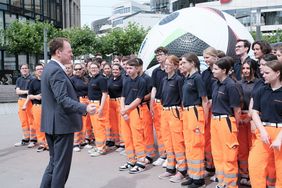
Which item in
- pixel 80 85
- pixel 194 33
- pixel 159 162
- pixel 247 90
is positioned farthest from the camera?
pixel 80 85

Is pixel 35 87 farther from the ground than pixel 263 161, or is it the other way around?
pixel 35 87

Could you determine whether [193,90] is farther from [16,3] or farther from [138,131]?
[16,3]

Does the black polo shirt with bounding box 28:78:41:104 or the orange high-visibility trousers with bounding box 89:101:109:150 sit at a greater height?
the black polo shirt with bounding box 28:78:41:104

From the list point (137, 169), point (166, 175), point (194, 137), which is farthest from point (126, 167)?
point (194, 137)

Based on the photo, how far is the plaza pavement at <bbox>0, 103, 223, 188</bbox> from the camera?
17.9ft

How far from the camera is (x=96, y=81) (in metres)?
7.08

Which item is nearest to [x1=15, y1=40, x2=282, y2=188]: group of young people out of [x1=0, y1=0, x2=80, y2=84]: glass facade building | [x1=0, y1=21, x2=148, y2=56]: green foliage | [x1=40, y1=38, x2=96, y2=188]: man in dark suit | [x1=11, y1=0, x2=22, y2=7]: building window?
[x1=40, y1=38, x2=96, y2=188]: man in dark suit

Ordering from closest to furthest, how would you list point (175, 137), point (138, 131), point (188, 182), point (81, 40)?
point (188, 182) → point (175, 137) → point (138, 131) → point (81, 40)

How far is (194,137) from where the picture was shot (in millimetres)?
4910

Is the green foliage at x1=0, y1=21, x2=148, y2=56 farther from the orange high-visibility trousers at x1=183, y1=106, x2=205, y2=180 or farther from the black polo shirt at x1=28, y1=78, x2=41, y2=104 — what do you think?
the orange high-visibility trousers at x1=183, y1=106, x2=205, y2=180

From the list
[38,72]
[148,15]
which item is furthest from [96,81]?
[148,15]

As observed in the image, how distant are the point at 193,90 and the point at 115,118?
3012 millimetres

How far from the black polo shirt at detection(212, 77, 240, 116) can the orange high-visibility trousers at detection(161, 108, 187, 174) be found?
0.78 meters

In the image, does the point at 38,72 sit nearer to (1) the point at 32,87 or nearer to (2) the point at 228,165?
(1) the point at 32,87
